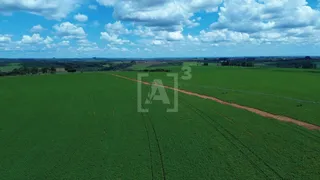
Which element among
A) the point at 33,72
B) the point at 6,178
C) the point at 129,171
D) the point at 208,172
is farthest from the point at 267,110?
the point at 33,72

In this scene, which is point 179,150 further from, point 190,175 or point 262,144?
point 262,144

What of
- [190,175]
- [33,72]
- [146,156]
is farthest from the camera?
[33,72]

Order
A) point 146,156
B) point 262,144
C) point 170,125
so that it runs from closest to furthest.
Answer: point 146,156, point 262,144, point 170,125

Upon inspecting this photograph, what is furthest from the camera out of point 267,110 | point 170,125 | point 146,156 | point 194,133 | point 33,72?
point 33,72

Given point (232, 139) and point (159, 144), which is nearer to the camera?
point (159, 144)

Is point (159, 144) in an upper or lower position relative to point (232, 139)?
lower

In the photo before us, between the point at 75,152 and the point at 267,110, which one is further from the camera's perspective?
the point at 267,110

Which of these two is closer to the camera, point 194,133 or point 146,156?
point 146,156

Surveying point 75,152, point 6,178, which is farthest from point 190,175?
point 6,178

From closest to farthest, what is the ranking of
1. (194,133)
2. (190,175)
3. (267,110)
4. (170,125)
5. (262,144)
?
(190,175)
(262,144)
(194,133)
(170,125)
(267,110)

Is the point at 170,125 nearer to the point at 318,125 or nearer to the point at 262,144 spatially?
the point at 262,144
